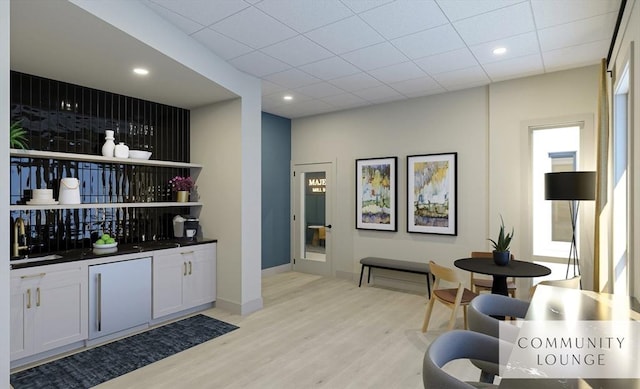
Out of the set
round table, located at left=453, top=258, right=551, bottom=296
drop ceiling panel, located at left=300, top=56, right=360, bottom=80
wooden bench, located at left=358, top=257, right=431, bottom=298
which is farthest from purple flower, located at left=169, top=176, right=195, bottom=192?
round table, located at left=453, top=258, right=551, bottom=296

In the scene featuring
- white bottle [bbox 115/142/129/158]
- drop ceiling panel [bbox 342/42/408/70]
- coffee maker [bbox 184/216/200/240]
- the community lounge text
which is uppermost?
drop ceiling panel [bbox 342/42/408/70]

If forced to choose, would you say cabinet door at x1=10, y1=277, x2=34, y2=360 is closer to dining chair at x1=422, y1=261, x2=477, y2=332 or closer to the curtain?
dining chair at x1=422, y1=261, x2=477, y2=332

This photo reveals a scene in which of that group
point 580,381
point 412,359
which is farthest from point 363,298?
point 580,381

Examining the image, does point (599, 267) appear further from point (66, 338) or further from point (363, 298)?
point (66, 338)

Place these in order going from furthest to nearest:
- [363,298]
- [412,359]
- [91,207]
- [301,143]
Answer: [301,143]
[363,298]
[91,207]
[412,359]

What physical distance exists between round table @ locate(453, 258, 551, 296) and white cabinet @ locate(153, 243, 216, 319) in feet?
9.82

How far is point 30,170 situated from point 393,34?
382cm

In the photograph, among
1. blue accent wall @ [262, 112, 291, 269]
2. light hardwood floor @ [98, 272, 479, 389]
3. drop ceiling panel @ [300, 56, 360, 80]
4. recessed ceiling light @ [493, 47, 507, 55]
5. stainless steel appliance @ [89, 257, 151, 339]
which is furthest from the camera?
blue accent wall @ [262, 112, 291, 269]

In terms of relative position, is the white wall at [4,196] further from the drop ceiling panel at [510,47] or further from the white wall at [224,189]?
the drop ceiling panel at [510,47]

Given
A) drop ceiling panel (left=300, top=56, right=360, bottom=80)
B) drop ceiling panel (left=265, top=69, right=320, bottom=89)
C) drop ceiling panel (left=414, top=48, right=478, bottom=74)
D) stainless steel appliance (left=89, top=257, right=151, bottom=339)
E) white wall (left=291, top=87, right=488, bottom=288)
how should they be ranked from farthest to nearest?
1. white wall (left=291, top=87, right=488, bottom=288)
2. drop ceiling panel (left=265, top=69, right=320, bottom=89)
3. drop ceiling panel (left=300, top=56, right=360, bottom=80)
4. drop ceiling panel (left=414, top=48, right=478, bottom=74)
5. stainless steel appliance (left=89, top=257, right=151, bottom=339)

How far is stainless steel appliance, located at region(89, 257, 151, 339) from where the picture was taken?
→ 3.40m

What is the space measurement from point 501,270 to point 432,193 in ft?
6.70

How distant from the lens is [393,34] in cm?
335

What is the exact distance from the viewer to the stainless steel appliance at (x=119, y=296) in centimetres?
340
